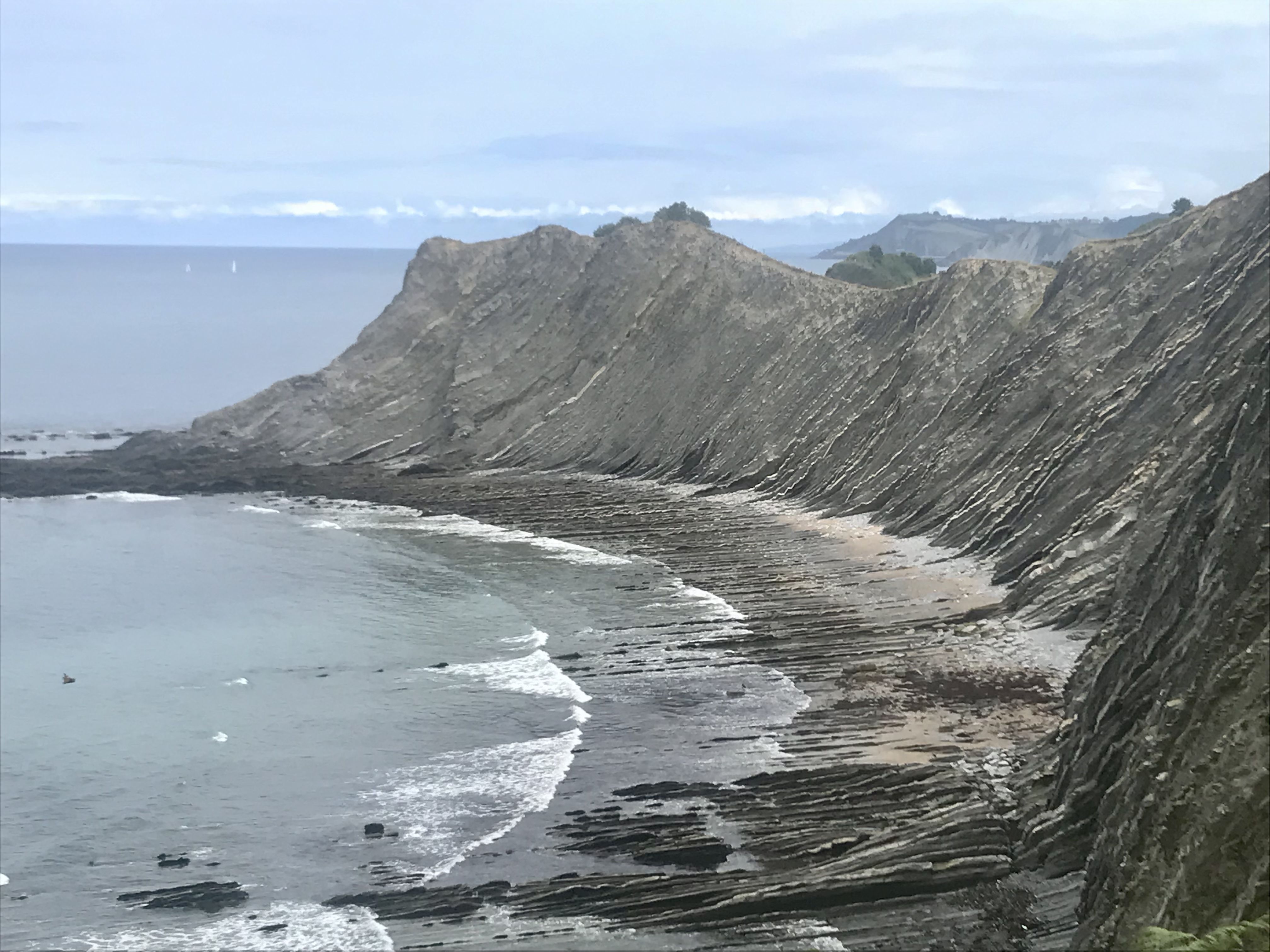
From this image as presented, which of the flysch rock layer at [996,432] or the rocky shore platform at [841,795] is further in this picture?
the rocky shore platform at [841,795]

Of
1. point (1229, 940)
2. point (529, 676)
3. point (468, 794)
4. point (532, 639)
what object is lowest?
point (468, 794)

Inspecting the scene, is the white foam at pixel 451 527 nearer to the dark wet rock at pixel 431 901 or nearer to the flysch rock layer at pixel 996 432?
the flysch rock layer at pixel 996 432

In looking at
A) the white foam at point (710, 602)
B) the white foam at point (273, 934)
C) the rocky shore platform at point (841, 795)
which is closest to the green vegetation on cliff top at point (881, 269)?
the rocky shore platform at point (841, 795)

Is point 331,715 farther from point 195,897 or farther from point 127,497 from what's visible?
point 127,497

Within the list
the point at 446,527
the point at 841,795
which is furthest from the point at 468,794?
the point at 446,527

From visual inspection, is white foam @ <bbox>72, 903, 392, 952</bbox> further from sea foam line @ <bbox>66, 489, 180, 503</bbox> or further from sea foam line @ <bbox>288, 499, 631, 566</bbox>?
sea foam line @ <bbox>66, 489, 180, 503</bbox>

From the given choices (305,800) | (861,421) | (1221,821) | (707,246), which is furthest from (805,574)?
(707,246)
